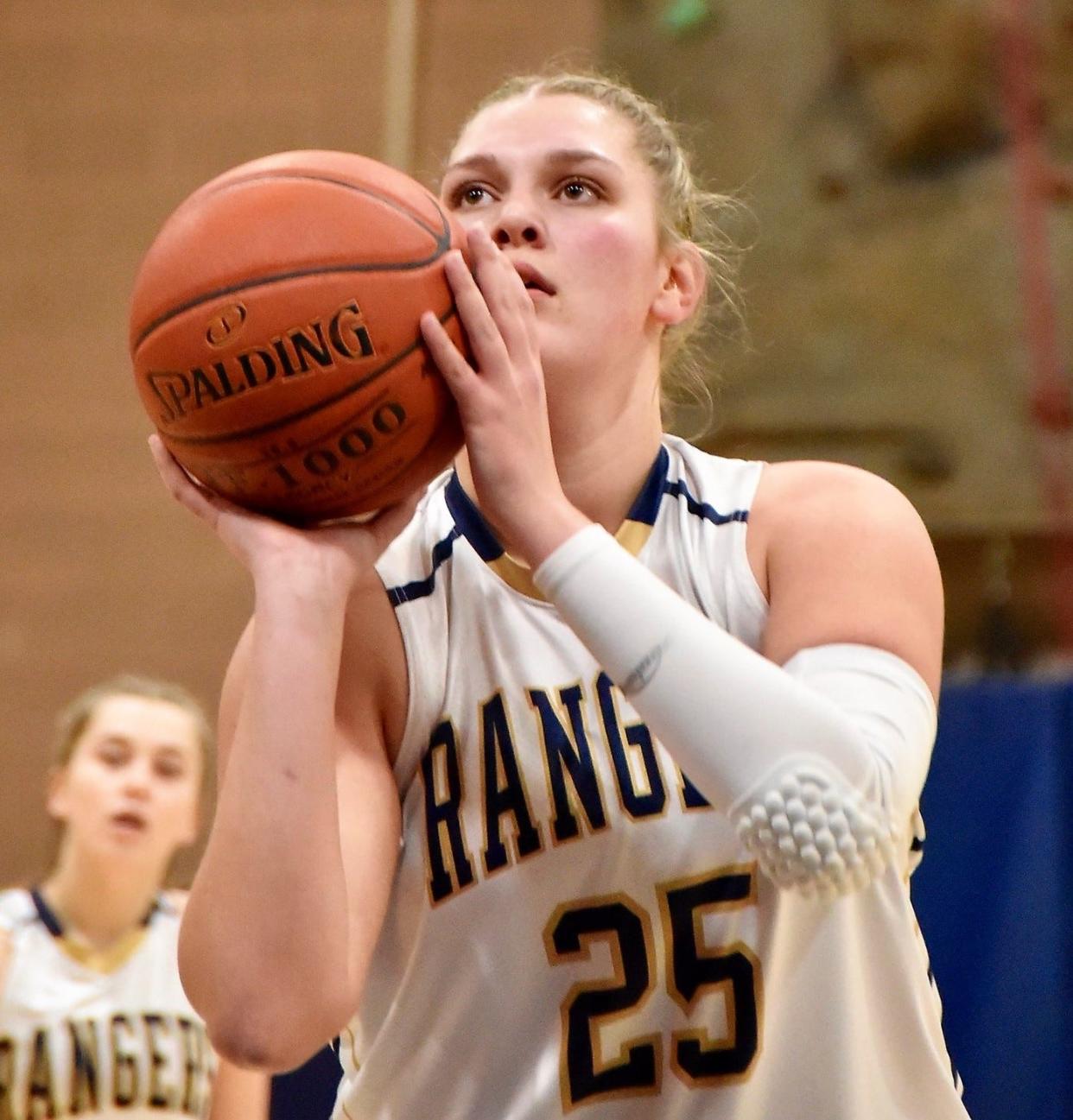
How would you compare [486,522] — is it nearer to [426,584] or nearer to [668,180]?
[426,584]

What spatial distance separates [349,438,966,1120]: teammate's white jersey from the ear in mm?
338

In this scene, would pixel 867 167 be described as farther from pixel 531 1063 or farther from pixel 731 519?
pixel 531 1063

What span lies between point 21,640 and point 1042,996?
10.7ft

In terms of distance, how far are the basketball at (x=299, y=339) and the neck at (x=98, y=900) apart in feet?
7.91

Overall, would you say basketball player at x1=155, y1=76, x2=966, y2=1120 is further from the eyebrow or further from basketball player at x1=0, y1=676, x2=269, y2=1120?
basketball player at x1=0, y1=676, x2=269, y2=1120

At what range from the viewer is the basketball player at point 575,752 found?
155 cm

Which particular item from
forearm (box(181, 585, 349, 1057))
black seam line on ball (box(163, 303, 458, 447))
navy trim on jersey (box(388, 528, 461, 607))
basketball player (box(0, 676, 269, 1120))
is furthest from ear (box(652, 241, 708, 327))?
basketball player (box(0, 676, 269, 1120))

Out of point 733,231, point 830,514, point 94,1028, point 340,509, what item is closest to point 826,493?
point 830,514

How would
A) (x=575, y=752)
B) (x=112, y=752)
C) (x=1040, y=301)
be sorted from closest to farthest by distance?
(x=575, y=752) → (x=112, y=752) → (x=1040, y=301)

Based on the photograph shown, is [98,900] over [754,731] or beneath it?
over

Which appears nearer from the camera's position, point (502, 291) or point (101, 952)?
point (502, 291)

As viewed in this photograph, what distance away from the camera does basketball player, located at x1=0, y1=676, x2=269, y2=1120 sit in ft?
11.7

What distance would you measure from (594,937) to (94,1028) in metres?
2.29

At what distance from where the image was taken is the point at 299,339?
1553 mm
